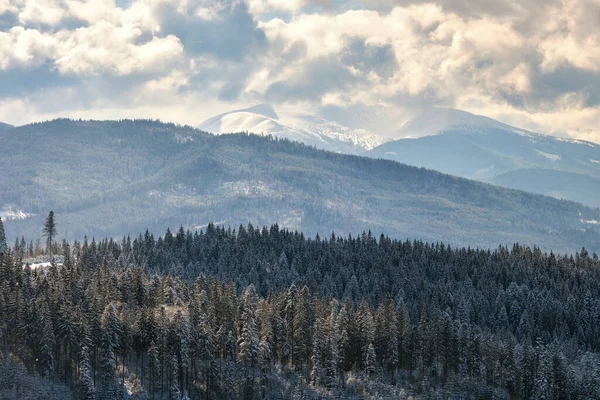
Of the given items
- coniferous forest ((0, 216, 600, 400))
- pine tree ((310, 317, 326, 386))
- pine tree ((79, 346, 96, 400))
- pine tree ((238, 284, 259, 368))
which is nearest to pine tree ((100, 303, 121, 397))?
coniferous forest ((0, 216, 600, 400))

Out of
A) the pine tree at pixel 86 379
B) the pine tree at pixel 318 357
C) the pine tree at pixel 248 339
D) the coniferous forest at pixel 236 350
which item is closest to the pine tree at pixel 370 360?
the coniferous forest at pixel 236 350

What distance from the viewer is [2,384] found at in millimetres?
152125

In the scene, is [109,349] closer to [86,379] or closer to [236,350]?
[86,379]

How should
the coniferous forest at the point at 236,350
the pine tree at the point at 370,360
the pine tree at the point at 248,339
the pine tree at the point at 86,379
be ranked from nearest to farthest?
the pine tree at the point at 86,379
the coniferous forest at the point at 236,350
the pine tree at the point at 248,339
the pine tree at the point at 370,360

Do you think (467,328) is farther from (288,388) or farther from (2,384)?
(2,384)

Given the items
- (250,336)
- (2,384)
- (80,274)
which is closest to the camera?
(2,384)

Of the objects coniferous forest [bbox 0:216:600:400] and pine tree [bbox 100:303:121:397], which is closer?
pine tree [bbox 100:303:121:397]

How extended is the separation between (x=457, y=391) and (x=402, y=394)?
1104cm

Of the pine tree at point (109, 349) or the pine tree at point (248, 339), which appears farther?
the pine tree at point (248, 339)

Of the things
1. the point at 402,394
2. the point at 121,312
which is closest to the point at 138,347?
the point at 121,312

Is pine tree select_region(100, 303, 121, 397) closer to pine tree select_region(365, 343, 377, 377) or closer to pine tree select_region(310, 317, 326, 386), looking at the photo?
pine tree select_region(310, 317, 326, 386)

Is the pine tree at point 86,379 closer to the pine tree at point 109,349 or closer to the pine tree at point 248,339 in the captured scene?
the pine tree at point 109,349

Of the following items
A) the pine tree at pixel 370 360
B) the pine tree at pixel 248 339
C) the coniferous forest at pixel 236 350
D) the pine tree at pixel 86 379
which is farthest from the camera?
the pine tree at pixel 370 360

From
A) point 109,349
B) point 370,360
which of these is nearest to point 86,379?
point 109,349
